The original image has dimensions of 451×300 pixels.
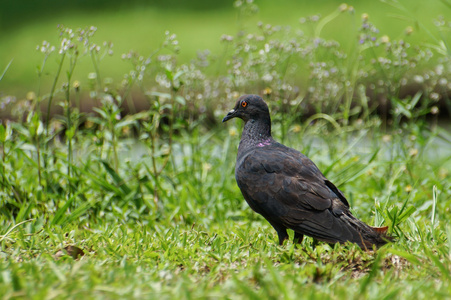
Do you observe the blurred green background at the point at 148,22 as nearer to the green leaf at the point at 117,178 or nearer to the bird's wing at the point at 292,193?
the green leaf at the point at 117,178

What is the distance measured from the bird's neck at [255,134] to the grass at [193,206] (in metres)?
0.52

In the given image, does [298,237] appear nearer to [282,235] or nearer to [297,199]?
[282,235]

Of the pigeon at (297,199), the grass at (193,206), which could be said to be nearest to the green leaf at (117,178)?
the grass at (193,206)

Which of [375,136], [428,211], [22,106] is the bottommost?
[428,211]

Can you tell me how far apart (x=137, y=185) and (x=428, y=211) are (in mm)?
2226

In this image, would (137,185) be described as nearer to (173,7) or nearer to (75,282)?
(75,282)

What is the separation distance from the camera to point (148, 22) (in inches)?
364

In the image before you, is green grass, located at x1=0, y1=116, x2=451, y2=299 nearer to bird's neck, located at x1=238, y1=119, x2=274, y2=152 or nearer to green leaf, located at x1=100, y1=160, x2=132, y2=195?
green leaf, located at x1=100, y1=160, x2=132, y2=195

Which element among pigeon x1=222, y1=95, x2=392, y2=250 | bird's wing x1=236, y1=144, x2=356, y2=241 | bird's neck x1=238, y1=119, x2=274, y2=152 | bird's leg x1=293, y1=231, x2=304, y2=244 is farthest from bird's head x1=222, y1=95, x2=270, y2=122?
bird's leg x1=293, y1=231, x2=304, y2=244

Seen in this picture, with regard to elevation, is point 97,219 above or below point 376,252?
below

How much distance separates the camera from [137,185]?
4.45m

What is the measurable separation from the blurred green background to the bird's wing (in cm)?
457

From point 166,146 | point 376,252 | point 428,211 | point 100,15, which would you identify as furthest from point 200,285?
point 100,15

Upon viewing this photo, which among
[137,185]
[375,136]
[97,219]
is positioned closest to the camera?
[97,219]
